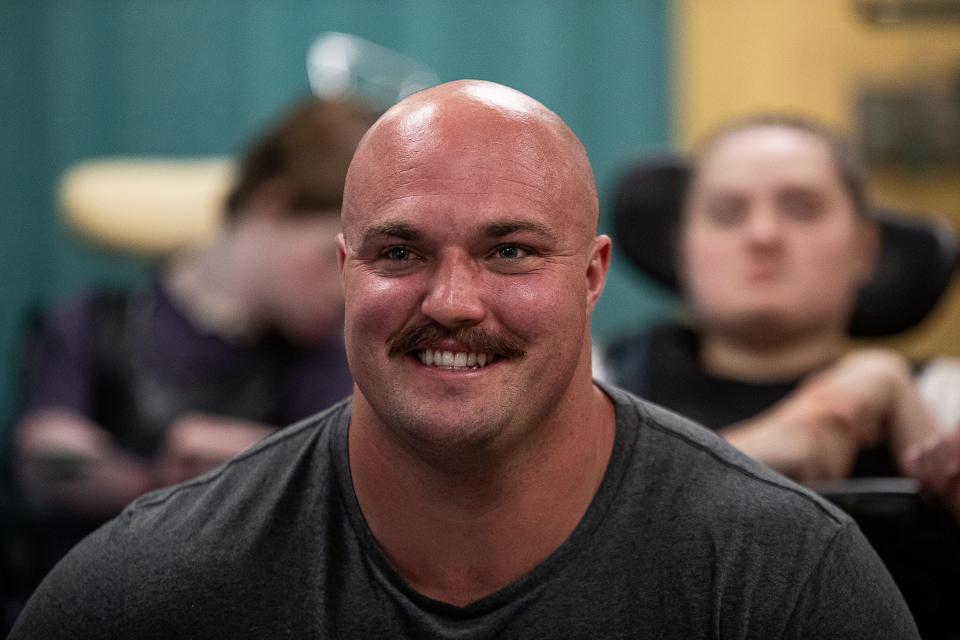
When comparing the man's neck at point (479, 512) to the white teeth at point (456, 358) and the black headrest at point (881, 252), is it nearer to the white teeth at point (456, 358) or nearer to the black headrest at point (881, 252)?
the white teeth at point (456, 358)

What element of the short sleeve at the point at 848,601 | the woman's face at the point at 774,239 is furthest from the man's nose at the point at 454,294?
the woman's face at the point at 774,239

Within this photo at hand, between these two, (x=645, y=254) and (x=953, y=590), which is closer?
(x=953, y=590)

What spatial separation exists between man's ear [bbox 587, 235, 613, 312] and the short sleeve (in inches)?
10.4

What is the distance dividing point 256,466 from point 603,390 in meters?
0.30

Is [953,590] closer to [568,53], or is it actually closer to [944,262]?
[944,262]

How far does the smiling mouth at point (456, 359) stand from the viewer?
3.14 feet

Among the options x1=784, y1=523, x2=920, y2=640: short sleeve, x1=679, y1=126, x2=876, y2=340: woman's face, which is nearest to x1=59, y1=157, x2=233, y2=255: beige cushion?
x1=679, y1=126, x2=876, y2=340: woman's face

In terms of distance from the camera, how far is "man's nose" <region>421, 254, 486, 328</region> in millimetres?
939

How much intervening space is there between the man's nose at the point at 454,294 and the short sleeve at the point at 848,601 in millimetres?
324

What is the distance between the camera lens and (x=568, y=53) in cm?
348

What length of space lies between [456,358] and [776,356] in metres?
0.97

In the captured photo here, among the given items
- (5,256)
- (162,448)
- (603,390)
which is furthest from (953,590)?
(5,256)

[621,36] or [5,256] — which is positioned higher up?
[621,36]

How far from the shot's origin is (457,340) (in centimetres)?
95
